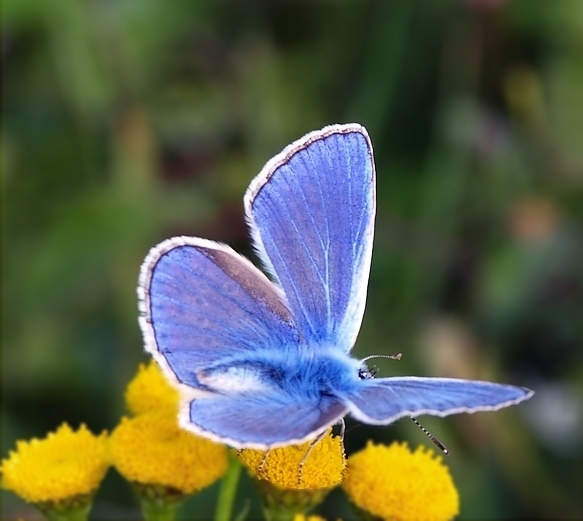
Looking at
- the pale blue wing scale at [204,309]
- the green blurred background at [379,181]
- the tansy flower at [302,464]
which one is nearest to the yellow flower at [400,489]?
the tansy flower at [302,464]

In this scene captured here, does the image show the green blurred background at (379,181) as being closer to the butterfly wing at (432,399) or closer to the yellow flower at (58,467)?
the yellow flower at (58,467)

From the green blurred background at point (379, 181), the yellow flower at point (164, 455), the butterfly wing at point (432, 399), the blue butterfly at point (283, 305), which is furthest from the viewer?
the green blurred background at point (379, 181)

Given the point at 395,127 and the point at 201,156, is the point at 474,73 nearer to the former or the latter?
the point at 395,127

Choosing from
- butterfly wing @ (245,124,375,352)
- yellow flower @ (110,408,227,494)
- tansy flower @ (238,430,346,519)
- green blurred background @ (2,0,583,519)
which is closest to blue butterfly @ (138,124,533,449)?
butterfly wing @ (245,124,375,352)

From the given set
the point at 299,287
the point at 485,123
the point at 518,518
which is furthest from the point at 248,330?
the point at 485,123

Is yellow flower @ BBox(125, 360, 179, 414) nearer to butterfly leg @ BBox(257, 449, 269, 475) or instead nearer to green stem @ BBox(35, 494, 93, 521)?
green stem @ BBox(35, 494, 93, 521)
